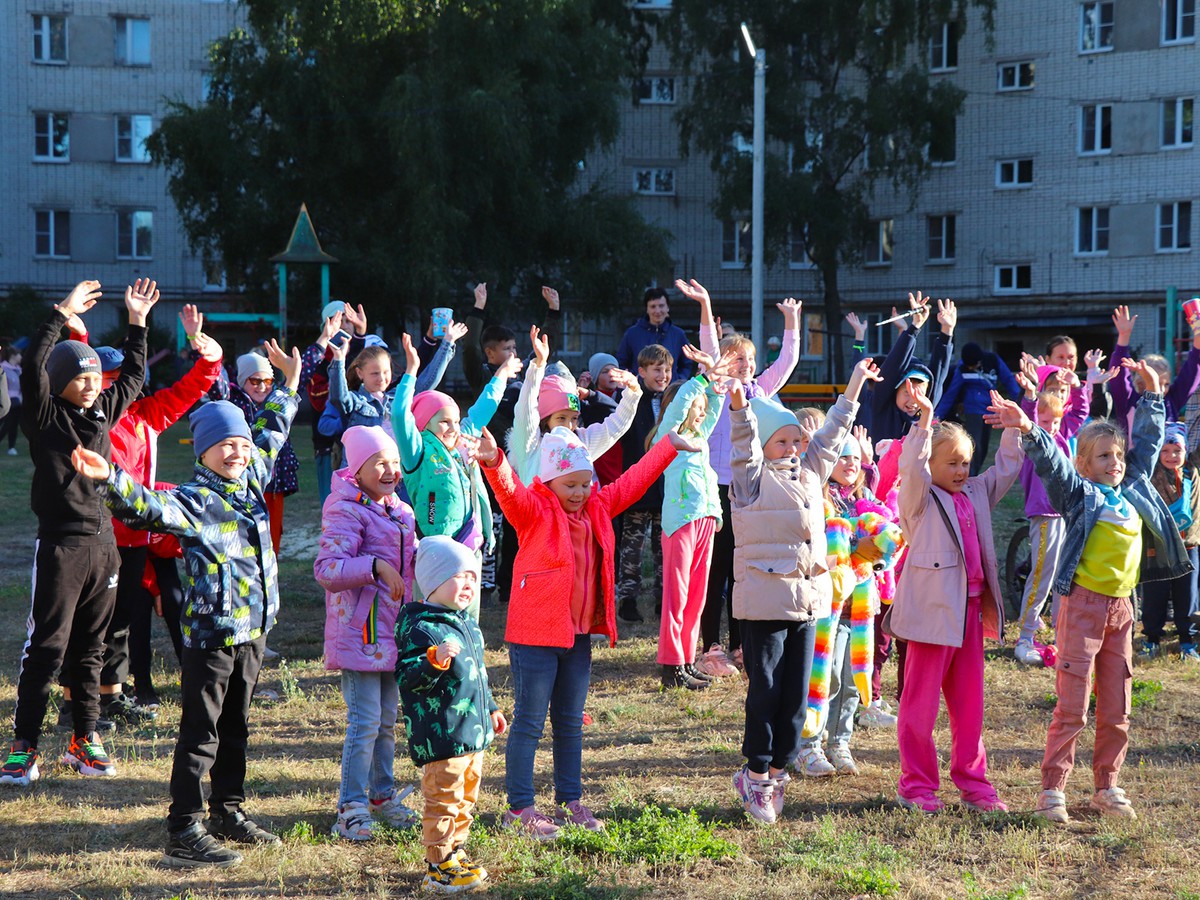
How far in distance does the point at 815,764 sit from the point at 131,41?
40.9m

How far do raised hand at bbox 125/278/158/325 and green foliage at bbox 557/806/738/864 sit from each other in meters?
3.19

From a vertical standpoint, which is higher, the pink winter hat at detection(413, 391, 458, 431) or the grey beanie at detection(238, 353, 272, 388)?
the grey beanie at detection(238, 353, 272, 388)

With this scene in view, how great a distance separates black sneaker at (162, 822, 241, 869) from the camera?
491 cm

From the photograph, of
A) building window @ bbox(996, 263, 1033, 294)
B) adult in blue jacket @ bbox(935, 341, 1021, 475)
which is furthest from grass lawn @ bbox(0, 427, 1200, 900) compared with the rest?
building window @ bbox(996, 263, 1033, 294)

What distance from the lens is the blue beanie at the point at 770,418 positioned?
5672 millimetres

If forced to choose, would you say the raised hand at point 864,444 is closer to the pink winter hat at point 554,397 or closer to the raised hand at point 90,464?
the pink winter hat at point 554,397

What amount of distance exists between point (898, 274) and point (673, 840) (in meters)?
36.2

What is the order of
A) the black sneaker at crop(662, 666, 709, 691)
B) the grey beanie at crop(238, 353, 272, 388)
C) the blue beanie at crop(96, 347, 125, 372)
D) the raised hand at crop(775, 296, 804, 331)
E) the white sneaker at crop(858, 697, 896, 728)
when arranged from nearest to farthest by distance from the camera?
the blue beanie at crop(96, 347, 125, 372) → the white sneaker at crop(858, 697, 896, 728) → the raised hand at crop(775, 296, 804, 331) → the black sneaker at crop(662, 666, 709, 691) → the grey beanie at crop(238, 353, 272, 388)

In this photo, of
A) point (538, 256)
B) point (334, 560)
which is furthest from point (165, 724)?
point (538, 256)

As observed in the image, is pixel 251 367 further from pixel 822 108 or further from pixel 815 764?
pixel 822 108

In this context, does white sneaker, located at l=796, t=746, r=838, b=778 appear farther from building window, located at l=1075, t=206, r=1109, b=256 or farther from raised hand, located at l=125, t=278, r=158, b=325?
building window, located at l=1075, t=206, r=1109, b=256

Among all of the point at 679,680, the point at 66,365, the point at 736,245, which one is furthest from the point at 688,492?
the point at 736,245

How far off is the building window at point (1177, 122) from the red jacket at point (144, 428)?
114ft

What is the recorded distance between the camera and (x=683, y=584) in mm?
7512
